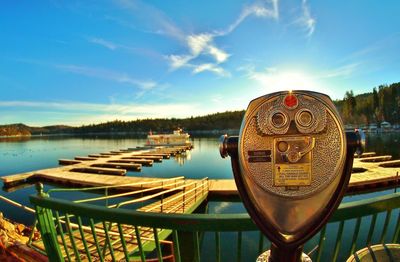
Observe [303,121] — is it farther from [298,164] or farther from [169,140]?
[169,140]

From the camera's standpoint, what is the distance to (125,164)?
88.5 feet

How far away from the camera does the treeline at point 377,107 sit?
3737 inches

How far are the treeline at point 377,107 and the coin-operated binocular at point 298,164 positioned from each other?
101 meters

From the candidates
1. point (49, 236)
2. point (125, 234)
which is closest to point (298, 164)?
point (49, 236)

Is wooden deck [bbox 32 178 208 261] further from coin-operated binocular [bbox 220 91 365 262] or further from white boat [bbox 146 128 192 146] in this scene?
white boat [bbox 146 128 192 146]

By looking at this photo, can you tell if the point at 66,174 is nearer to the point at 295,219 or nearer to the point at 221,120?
the point at 295,219

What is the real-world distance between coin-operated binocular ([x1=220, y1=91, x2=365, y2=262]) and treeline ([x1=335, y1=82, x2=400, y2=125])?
100727 millimetres

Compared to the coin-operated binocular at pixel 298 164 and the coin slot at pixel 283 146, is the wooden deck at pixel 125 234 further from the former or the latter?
the coin slot at pixel 283 146

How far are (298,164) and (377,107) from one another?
118m

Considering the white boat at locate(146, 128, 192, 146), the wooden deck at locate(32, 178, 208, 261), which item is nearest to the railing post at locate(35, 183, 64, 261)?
the wooden deck at locate(32, 178, 208, 261)

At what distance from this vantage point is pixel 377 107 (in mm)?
100562

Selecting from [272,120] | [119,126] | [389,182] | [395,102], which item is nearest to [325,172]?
[272,120]

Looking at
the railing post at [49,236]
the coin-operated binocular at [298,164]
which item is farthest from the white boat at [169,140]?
the coin-operated binocular at [298,164]

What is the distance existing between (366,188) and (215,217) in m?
17.7
